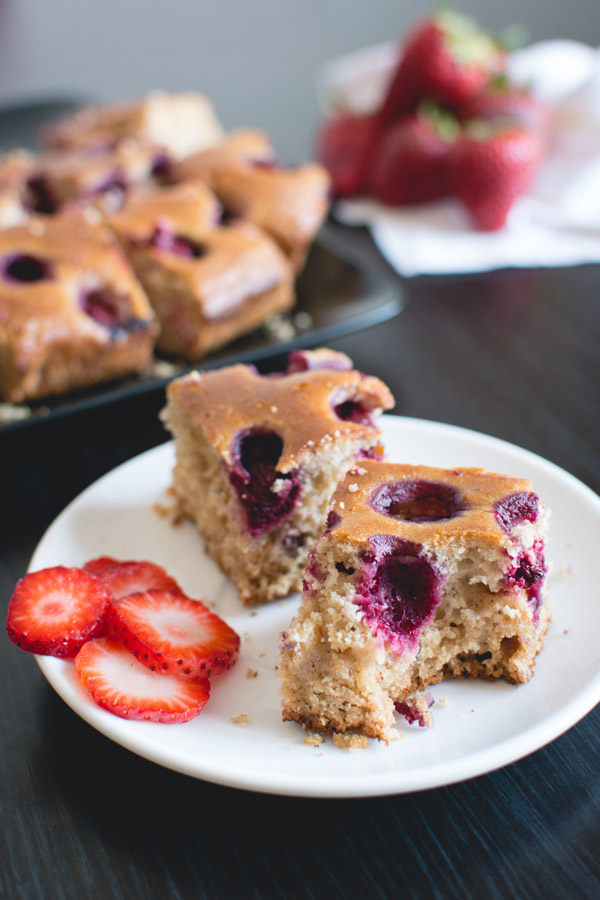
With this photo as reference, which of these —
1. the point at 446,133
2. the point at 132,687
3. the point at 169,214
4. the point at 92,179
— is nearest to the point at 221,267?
the point at 169,214


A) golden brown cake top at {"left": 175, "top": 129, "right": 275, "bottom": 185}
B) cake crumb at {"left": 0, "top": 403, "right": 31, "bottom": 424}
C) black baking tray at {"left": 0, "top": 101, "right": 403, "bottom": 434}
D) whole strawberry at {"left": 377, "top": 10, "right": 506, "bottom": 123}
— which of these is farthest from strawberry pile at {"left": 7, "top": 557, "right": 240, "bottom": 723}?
whole strawberry at {"left": 377, "top": 10, "right": 506, "bottom": 123}

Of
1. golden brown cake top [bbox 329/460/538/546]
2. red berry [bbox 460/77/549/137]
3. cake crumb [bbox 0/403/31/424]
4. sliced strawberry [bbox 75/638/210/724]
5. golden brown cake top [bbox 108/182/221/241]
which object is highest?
red berry [bbox 460/77/549/137]

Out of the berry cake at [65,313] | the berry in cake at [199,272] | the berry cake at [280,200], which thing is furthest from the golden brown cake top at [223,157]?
the berry cake at [65,313]

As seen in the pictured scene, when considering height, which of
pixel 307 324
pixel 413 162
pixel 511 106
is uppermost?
pixel 511 106

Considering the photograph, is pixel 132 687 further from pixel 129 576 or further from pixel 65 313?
pixel 65 313

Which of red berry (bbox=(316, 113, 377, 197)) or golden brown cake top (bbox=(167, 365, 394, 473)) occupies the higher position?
golden brown cake top (bbox=(167, 365, 394, 473))

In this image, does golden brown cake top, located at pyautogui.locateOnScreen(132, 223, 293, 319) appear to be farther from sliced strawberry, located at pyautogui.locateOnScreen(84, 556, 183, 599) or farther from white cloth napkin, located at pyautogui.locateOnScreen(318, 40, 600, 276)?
sliced strawberry, located at pyautogui.locateOnScreen(84, 556, 183, 599)
